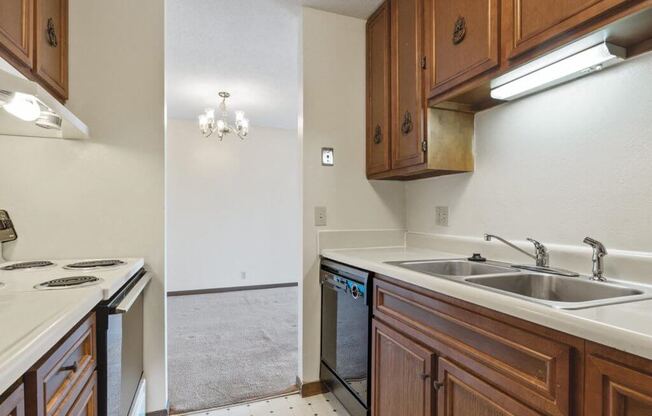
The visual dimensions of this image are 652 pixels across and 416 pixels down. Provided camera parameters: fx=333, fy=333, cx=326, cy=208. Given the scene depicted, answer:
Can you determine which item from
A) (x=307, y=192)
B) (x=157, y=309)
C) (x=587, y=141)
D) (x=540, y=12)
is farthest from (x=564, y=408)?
(x=157, y=309)

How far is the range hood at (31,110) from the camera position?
0.97 meters

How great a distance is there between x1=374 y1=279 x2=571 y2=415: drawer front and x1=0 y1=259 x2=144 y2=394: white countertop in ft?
3.60

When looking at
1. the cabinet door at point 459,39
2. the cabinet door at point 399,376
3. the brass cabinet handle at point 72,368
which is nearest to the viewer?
the brass cabinet handle at point 72,368

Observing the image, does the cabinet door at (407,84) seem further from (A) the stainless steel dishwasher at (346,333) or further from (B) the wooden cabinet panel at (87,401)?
(B) the wooden cabinet panel at (87,401)

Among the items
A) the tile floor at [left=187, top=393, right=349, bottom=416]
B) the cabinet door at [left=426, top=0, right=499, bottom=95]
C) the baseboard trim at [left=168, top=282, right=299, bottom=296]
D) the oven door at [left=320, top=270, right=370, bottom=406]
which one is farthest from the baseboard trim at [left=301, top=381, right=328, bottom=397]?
the baseboard trim at [left=168, top=282, right=299, bottom=296]

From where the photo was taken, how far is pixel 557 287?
1.29 meters

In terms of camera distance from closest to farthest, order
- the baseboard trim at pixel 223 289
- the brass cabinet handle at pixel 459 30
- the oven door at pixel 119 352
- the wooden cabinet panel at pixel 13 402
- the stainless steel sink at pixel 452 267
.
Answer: the wooden cabinet panel at pixel 13 402
the oven door at pixel 119 352
the brass cabinet handle at pixel 459 30
the stainless steel sink at pixel 452 267
the baseboard trim at pixel 223 289

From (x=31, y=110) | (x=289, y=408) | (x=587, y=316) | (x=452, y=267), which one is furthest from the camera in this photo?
(x=289, y=408)

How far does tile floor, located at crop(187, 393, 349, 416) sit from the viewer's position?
1966 mm

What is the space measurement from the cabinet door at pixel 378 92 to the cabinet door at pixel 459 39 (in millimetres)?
445

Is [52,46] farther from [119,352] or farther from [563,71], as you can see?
[563,71]

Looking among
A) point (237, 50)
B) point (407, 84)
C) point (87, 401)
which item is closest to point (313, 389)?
point (87, 401)

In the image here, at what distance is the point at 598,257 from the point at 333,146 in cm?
156

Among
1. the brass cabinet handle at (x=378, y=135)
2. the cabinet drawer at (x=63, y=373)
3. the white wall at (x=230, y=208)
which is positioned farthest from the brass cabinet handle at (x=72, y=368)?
the white wall at (x=230, y=208)
